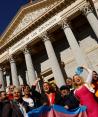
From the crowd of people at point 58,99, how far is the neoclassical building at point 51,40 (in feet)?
34.5

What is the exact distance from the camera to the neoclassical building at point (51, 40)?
63.7 ft

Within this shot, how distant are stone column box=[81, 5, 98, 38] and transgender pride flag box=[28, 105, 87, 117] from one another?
38.8ft

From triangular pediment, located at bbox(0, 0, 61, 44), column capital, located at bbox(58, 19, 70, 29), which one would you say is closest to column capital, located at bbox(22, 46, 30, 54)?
triangular pediment, located at bbox(0, 0, 61, 44)

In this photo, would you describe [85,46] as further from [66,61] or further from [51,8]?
[51,8]

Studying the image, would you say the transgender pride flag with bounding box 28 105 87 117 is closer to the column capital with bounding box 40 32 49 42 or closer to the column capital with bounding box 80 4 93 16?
the column capital with bounding box 80 4 93 16

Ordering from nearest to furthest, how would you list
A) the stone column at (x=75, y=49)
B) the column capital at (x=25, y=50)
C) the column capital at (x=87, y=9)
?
the stone column at (x=75, y=49)
the column capital at (x=87, y=9)
the column capital at (x=25, y=50)

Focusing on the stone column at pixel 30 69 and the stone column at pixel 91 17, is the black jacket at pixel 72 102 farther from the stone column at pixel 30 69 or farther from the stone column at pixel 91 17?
the stone column at pixel 30 69

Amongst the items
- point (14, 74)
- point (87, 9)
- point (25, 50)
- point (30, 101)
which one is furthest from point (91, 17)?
point (30, 101)

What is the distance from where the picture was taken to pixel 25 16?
25781 millimetres

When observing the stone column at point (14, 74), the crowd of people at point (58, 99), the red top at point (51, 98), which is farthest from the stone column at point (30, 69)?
the red top at point (51, 98)

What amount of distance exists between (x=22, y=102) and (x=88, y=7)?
14171 millimetres

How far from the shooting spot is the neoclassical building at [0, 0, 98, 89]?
63.7ft

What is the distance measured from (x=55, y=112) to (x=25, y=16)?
20401mm

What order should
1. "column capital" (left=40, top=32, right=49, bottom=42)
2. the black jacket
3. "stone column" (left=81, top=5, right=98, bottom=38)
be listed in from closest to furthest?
the black jacket, "stone column" (left=81, top=5, right=98, bottom=38), "column capital" (left=40, top=32, right=49, bottom=42)
